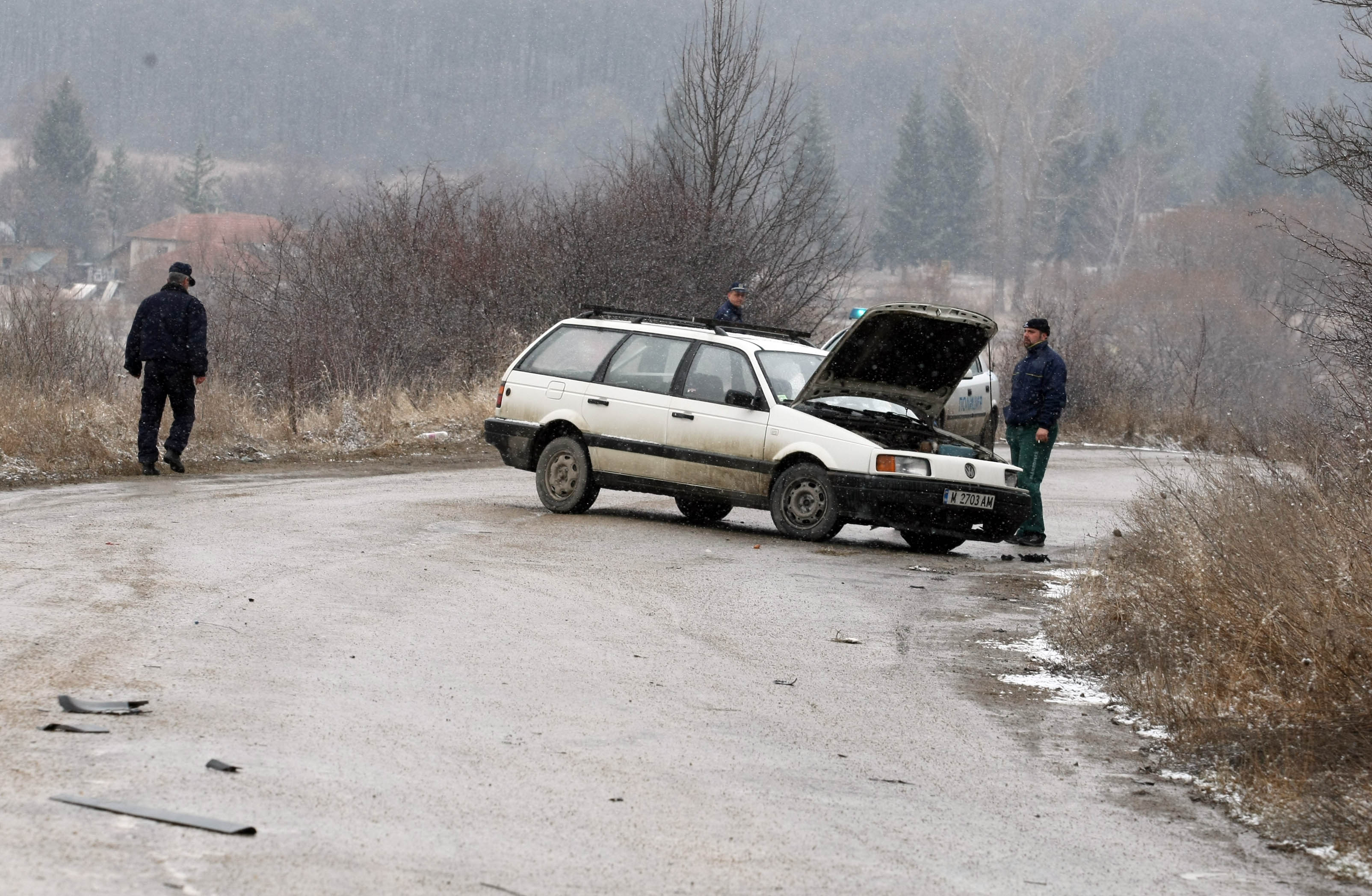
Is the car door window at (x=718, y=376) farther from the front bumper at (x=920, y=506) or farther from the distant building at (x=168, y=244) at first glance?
the distant building at (x=168, y=244)

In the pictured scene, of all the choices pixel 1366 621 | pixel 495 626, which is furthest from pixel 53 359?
pixel 1366 621

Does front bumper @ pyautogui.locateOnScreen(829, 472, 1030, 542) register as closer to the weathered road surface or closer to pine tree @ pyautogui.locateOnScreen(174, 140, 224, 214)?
the weathered road surface

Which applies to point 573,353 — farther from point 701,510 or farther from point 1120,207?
point 1120,207

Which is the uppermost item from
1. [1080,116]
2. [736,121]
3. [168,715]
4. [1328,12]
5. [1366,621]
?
[1328,12]

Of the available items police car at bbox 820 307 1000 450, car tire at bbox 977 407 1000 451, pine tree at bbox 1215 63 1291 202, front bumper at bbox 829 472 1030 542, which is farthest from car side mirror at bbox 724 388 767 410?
pine tree at bbox 1215 63 1291 202

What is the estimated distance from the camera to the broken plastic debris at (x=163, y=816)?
4723 millimetres

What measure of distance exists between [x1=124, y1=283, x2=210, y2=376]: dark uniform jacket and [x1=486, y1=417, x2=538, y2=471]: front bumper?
351cm

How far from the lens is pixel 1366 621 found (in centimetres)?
673

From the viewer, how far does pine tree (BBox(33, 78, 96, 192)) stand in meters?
123

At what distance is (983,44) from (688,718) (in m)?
108

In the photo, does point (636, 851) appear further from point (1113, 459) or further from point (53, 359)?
point (1113, 459)

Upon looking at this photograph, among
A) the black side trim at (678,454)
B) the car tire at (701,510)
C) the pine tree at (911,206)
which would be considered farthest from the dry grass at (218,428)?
the pine tree at (911,206)

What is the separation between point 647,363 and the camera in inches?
553

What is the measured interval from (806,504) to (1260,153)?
3676 inches
